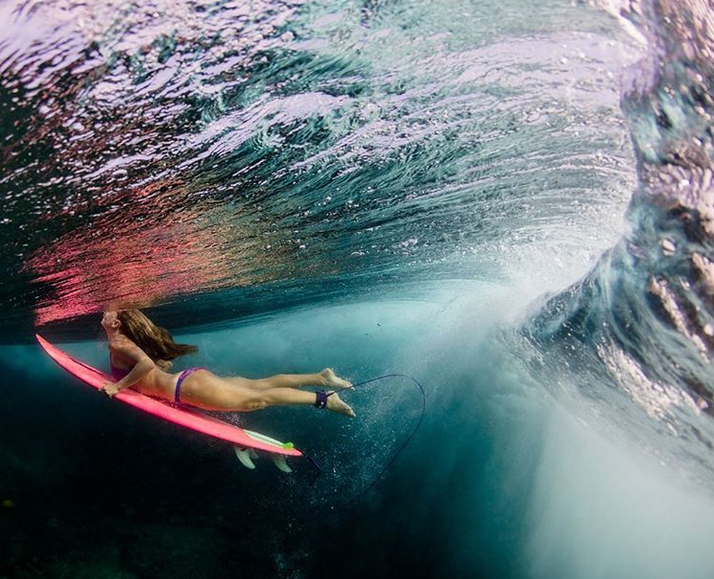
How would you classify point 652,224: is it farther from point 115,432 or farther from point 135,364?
point 115,432

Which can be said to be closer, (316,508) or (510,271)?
(510,271)

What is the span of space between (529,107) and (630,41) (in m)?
1.13

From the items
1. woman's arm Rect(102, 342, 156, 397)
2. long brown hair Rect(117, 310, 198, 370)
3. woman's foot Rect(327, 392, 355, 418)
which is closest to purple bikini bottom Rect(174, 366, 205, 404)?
woman's arm Rect(102, 342, 156, 397)

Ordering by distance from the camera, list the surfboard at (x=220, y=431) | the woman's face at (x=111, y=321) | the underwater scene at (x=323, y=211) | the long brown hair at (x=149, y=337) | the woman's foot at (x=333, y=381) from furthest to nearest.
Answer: the long brown hair at (x=149, y=337), the woman's face at (x=111, y=321), the woman's foot at (x=333, y=381), the surfboard at (x=220, y=431), the underwater scene at (x=323, y=211)

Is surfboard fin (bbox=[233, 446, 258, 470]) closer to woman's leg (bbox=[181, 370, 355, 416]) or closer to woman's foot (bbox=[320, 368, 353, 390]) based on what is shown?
woman's leg (bbox=[181, 370, 355, 416])

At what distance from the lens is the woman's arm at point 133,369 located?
5344 mm

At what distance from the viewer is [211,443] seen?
1928 centimetres

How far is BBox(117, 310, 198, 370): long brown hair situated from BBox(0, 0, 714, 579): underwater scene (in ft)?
4.56

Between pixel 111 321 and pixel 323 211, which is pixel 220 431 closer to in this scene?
pixel 111 321

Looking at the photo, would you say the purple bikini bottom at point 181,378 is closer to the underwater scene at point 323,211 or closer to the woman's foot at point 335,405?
the woman's foot at point 335,405

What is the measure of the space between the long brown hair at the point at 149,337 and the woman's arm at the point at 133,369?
438 mm

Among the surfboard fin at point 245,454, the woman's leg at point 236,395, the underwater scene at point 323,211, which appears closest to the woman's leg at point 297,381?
the woman's leg at point 236,395

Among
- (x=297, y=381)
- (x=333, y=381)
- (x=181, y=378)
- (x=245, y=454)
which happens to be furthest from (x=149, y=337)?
(x=333, y=381)

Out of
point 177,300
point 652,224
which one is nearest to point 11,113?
point 652,224
